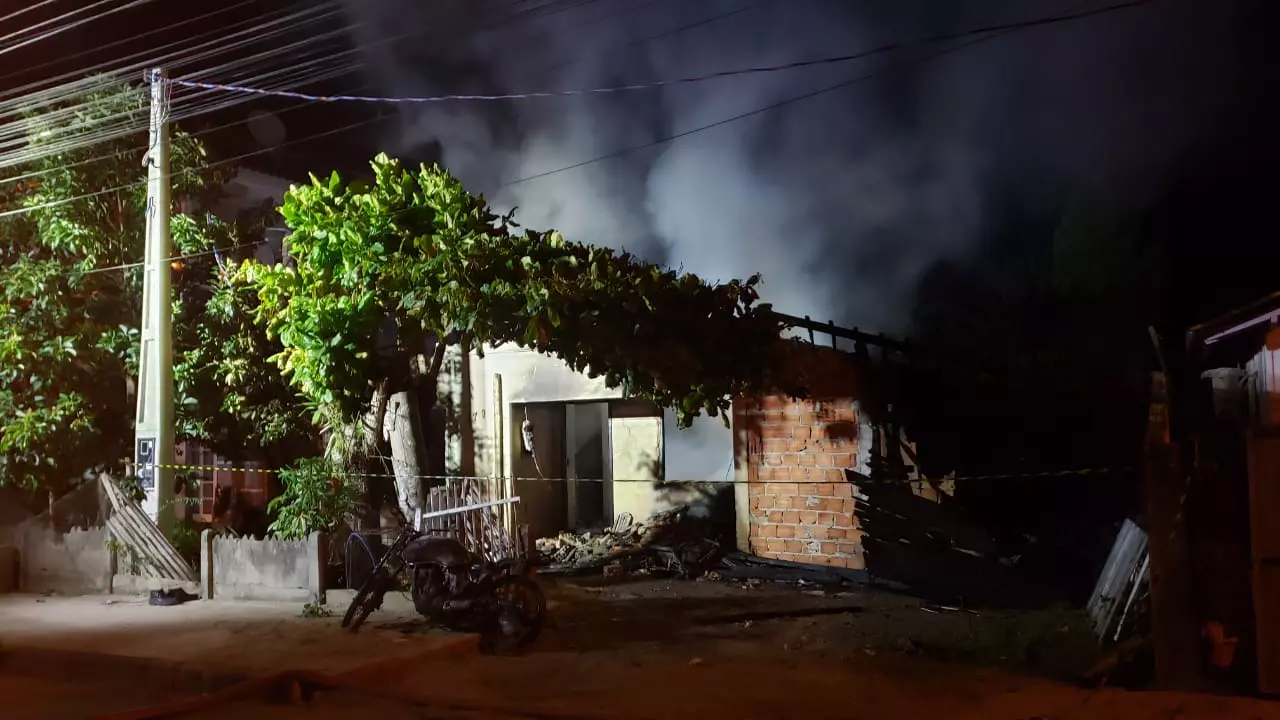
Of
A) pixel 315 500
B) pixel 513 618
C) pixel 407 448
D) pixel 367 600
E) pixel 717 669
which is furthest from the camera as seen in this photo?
pixel 407 448

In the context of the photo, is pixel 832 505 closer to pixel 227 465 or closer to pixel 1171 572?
pixel 1171 572

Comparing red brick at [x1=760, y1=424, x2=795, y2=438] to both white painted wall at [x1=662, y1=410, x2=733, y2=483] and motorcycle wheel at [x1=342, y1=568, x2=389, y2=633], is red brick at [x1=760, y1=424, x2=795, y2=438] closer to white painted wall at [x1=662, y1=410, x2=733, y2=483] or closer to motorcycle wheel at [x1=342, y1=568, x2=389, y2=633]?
white painted wall at [x1=662, y1=410, x2=733, y2=483]

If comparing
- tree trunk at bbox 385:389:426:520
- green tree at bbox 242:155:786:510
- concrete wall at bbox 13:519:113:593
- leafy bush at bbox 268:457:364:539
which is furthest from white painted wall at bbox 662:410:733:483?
concrete wall at bbox 13:519:113:593

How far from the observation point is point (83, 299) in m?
12.7

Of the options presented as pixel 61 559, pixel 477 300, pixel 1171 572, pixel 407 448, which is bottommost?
pixel 61 559

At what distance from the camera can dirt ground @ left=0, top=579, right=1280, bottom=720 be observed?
6.07 m

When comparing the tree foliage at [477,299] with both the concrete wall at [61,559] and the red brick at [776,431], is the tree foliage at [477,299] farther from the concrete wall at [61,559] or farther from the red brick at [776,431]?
the concrete wall at [61,559]

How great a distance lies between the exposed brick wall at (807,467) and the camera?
11250mm

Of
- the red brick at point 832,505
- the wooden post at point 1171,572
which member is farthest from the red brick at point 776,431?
the wooden post at point 1171,572

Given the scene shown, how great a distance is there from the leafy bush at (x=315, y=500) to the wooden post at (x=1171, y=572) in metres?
8.36

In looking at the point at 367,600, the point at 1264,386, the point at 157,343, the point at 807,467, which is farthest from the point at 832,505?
the point at 157,343

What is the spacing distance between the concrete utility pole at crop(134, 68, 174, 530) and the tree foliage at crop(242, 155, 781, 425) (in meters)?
2.15

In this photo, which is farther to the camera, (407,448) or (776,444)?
(776,444)

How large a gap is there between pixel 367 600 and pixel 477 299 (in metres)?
3.17
